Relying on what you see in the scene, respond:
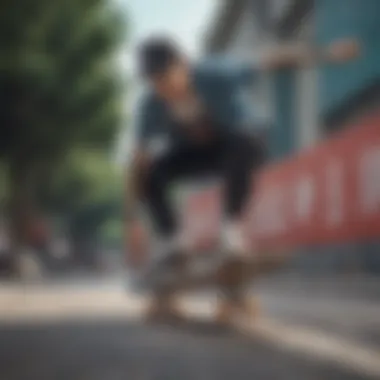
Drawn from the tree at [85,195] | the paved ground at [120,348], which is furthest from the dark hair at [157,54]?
the paved ground at [120,348]

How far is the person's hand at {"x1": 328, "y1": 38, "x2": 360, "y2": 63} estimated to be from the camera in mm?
1165

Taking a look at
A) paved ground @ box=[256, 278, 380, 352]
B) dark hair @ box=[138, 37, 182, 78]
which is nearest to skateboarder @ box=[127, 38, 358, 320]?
dark hair @ box=[138, 37, 182, 78]

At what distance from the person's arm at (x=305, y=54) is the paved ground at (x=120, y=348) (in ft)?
0.80

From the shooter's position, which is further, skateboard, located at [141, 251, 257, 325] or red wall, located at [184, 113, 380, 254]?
skateboard, located at [141, 251, 257, 325]

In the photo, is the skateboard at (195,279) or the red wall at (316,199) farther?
the skateboard at (195,279)

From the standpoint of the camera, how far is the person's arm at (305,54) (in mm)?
1173

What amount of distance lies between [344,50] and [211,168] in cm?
17

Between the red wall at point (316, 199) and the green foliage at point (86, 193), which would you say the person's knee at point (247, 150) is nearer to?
the red wall at point (316, 199)

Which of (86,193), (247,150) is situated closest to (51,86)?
(86,193)

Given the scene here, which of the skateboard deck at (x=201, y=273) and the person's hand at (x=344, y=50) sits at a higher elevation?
the person's hand at (x=344, y=50)

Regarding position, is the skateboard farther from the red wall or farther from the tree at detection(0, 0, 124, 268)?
the tree at detection(0, 0, 124, 268)

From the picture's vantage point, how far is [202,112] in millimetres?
1179

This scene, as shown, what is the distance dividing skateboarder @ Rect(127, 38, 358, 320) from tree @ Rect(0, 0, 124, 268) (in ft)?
0.16

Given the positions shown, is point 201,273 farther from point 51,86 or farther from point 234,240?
point 51,86
